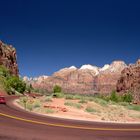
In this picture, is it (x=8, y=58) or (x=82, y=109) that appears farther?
(x=8, y=58)

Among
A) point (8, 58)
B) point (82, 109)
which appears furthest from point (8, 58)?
point (82, 109)

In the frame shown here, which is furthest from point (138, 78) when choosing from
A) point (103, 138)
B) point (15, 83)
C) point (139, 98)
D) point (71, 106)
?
point (103, 138)

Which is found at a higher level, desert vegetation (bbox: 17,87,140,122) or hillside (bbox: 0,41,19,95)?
hillside (bbox: 0,41,19,95)

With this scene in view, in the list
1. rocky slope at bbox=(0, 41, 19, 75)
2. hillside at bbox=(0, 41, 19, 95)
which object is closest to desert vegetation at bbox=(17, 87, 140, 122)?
hillside at bbox=(0, 41, 19, 95)

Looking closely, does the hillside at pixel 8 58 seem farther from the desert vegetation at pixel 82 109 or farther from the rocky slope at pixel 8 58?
the desert vegetation at pixel 82 109

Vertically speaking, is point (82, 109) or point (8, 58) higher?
point (8, 58)

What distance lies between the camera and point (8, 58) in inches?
6235

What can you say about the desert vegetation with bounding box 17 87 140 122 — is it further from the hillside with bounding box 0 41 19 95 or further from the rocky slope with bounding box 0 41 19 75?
the rocky slope with bounding box 0 41 19 75

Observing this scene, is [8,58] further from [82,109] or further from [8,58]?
[82,109]

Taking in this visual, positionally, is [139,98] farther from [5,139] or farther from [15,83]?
[5,139]

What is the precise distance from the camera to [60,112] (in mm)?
28188

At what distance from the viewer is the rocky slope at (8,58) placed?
146 meters

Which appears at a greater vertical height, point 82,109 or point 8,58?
point 8,58

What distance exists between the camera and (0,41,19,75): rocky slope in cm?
14594
